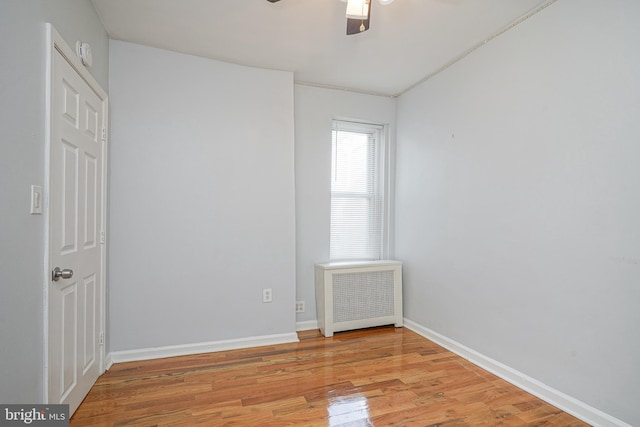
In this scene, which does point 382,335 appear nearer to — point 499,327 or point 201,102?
point 499,327

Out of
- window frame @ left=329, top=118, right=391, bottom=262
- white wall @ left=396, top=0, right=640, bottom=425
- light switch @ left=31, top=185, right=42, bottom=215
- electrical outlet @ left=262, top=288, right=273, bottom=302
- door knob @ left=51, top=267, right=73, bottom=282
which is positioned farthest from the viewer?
window frame @ left=329, top=118, right=391, bottom=262

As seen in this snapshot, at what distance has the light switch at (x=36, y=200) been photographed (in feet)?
4.46

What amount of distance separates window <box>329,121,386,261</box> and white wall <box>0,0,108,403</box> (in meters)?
2.51

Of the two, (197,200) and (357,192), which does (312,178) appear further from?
(197,200)

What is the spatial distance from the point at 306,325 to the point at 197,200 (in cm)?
169

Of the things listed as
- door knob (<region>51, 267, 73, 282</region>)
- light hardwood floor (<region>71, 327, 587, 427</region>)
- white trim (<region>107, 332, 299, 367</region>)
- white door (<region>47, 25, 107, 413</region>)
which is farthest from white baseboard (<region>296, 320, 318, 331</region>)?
door knob (<region>51, 267, 73, 282</region>)

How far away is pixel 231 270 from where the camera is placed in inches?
111

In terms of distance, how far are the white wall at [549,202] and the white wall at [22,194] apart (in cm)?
280

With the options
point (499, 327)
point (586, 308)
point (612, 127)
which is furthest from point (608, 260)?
point (499, 327)

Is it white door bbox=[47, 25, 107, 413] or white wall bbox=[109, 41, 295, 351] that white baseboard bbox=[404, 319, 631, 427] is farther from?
white door bbox=[47, 25, 107, 413]

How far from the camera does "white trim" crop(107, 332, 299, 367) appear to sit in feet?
8.24

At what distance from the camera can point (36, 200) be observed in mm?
1389

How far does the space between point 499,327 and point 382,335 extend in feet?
3.75

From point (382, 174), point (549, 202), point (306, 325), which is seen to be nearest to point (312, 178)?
point (382, 174)
